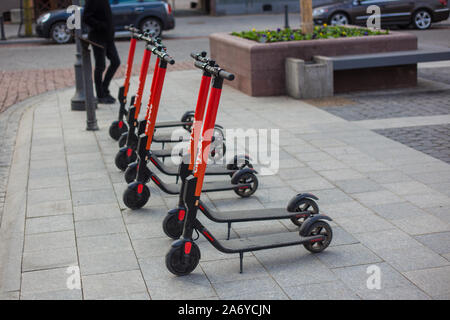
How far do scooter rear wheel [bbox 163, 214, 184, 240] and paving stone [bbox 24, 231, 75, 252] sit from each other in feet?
2.53

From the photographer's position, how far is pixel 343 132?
9.34m

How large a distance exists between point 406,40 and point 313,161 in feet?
19.5

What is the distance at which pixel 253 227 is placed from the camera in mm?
6039

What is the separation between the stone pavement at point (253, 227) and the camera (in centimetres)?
483

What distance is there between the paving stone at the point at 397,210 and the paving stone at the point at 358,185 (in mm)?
493

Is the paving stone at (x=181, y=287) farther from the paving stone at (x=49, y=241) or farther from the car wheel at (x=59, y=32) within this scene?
the car wheel at (x=59, y=32)

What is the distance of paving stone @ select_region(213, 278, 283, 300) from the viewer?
4.69 metres

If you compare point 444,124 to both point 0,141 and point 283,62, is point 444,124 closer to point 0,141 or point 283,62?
point 283,62

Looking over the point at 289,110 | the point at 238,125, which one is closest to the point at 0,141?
the point at 238,125

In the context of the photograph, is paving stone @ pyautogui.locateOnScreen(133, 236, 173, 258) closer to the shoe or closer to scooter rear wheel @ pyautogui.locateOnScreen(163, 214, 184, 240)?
scooter rear wheel @ pyautogui.locateOnScreen(163, 214, 184, 240)

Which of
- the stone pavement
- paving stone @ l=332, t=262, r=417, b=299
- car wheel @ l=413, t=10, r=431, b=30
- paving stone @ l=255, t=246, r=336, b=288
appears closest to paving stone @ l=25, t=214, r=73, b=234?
the stone pavement

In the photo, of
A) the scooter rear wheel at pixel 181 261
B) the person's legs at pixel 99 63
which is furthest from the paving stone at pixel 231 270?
the person's legs at pixel 99 63

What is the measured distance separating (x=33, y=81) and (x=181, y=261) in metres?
10.9

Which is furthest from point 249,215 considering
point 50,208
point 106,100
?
point 106,100
